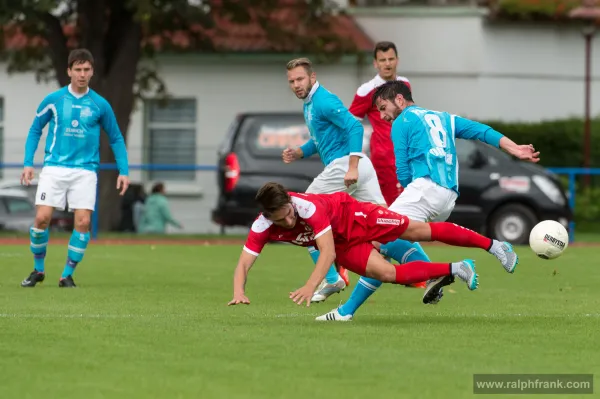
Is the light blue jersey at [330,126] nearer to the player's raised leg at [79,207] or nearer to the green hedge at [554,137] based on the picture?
the player's raised leg at [79,207]

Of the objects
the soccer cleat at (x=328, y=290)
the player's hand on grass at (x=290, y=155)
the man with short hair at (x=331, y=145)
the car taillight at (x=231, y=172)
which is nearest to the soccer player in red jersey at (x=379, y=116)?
the man with short hair at (x=331, y=145)

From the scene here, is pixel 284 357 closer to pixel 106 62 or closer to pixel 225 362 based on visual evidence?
pixel 225 362

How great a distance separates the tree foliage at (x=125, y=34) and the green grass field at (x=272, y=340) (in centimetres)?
1161

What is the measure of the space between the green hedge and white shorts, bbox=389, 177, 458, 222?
20.5 m

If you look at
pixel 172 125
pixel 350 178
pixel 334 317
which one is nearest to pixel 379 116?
pixel 350 178

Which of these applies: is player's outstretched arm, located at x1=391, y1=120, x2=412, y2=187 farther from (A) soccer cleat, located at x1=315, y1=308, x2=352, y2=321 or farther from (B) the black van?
(B) the black van

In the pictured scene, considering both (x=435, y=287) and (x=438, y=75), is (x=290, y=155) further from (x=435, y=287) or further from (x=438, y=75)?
(x=438, y=75)

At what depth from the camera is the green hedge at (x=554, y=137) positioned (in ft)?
100

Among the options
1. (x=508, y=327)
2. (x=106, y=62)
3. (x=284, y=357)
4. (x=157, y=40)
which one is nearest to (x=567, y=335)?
(x=508, y=327)

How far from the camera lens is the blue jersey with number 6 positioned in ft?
33.6

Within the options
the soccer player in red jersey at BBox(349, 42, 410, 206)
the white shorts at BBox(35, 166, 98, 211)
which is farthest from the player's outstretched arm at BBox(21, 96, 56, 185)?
the soccer player in red jersey at BBox(349, 42, 410, 206)

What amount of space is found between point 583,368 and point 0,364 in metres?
2.95

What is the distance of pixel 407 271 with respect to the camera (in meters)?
9.41

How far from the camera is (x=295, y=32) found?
29.5 meters
